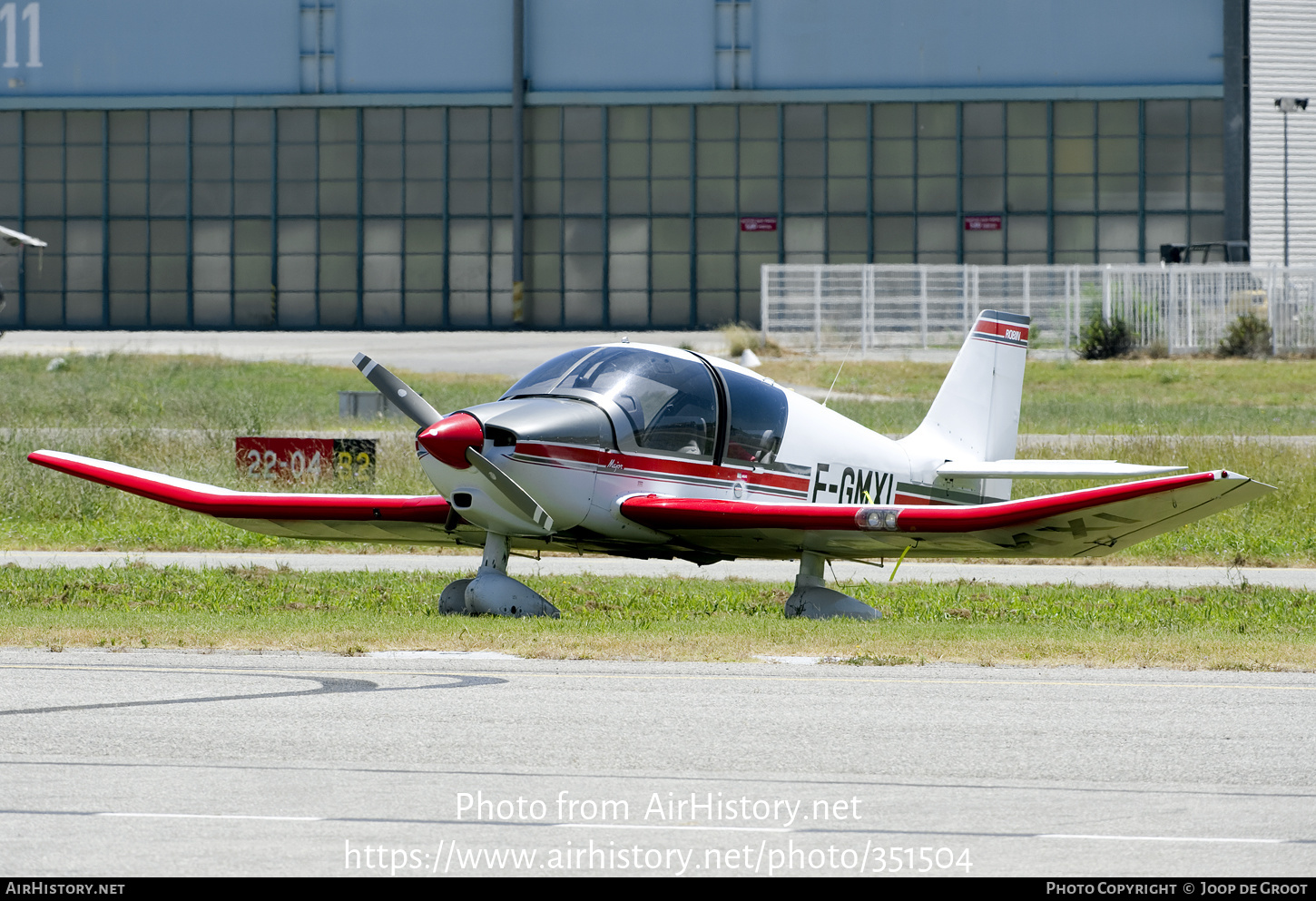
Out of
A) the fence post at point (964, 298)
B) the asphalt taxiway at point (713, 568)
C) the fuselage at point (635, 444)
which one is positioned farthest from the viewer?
the fence post at point (964, 298)

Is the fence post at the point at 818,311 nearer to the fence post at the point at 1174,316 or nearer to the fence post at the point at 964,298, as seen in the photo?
the fence post at the point at 964,298

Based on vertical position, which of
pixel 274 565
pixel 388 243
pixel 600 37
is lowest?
pixel 274 565

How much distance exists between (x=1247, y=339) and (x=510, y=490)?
41434 mm

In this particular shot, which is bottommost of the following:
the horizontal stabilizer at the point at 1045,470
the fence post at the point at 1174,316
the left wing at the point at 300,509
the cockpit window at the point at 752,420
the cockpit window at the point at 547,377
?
the left wing at the point at 300,509

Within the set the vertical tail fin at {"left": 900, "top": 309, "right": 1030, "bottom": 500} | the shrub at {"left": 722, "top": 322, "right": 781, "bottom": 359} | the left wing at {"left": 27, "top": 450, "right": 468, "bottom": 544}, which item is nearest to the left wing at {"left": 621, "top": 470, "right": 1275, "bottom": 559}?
the left wing at {"left": 27, "top": 450, "right": 468, "bottom": 544}

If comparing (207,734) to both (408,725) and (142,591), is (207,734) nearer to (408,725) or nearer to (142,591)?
(408,725)

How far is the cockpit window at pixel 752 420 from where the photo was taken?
43.7 ft

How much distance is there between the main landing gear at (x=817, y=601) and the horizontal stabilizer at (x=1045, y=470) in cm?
189

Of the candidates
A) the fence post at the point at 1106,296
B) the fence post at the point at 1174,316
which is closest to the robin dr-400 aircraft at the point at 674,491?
the fence post at the point at 1106,296

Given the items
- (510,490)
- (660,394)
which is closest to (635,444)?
(660,394)

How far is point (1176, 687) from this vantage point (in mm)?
9883
